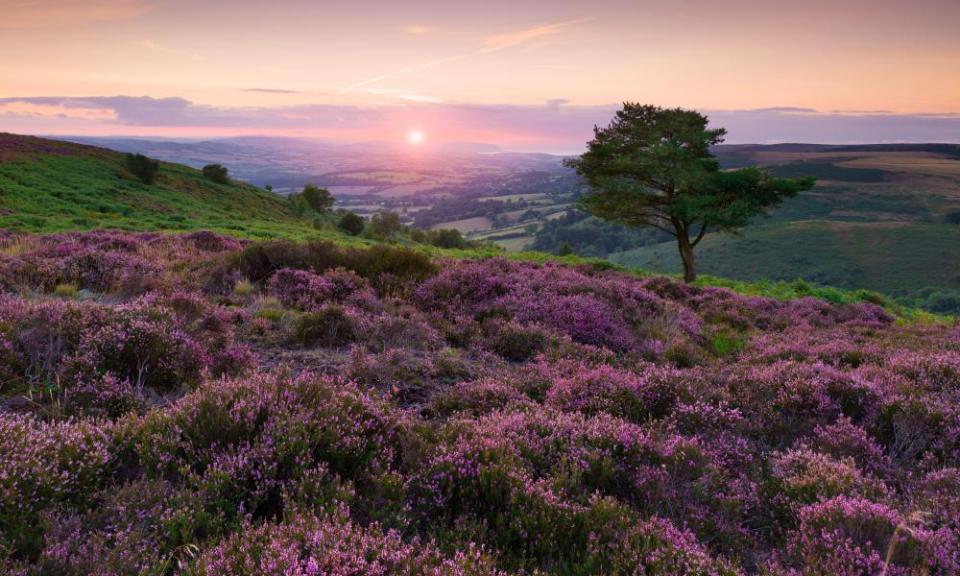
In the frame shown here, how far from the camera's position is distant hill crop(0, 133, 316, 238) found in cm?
3334

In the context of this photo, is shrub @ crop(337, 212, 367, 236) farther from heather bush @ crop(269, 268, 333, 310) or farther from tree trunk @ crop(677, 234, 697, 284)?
heather bush @ crop(269, 268, 333, 310)

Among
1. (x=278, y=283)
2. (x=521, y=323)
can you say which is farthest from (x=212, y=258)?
(x=521, y=323)

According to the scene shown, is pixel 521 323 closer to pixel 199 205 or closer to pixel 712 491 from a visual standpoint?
pixel 712 491

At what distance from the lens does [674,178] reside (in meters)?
26.7

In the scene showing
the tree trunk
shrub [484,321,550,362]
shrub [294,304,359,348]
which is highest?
shrub [294,304,359,348]

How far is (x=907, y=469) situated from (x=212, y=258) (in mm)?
14176

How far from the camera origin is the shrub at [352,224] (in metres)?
67.6

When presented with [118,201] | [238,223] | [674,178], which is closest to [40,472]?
[674,178]

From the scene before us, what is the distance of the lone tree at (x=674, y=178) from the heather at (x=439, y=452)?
19.4 m

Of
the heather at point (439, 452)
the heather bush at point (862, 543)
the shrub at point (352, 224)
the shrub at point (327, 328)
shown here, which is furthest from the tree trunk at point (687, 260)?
the shrub at point (352, 224)

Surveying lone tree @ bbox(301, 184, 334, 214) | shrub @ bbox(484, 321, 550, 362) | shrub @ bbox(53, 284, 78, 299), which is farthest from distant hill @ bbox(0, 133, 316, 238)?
shrub @ bbox(484, 321, 550, 362)

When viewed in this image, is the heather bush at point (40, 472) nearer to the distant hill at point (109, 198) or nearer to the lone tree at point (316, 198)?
the distant hill at point (109, 198)

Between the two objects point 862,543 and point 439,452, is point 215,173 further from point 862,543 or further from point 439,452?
point 862,543

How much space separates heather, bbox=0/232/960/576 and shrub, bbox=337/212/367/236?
59.8 meters
